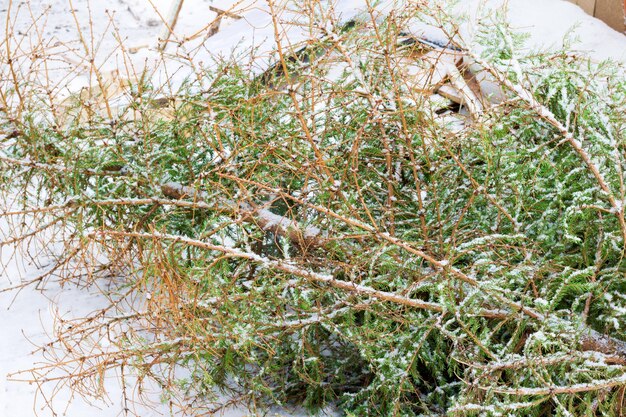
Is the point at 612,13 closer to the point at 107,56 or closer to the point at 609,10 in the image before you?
the point at 609,10

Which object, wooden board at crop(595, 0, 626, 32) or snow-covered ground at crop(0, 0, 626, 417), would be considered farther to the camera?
wooden board at crop(595, 0, 626, 32)

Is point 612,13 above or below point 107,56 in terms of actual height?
below

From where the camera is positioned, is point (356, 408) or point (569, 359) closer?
point (569, 359)

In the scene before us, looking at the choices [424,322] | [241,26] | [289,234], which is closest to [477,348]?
[424,322]

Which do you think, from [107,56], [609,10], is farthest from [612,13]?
[107,56]

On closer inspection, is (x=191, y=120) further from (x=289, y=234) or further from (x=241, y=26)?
(x=241, y=26)

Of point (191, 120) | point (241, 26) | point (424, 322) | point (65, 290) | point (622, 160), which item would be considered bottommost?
point (424, 322)

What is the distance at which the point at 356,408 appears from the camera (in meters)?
3.31

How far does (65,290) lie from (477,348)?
2.49 metres

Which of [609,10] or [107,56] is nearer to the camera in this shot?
[107,56]

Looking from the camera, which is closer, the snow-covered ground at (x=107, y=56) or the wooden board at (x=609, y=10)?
the snow-covered ground at (x=107, y=56)

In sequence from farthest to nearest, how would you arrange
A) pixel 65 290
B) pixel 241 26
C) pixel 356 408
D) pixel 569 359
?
pixel 241 26 < pixel 65 290 < pixel 356 408 < pixel 569 359

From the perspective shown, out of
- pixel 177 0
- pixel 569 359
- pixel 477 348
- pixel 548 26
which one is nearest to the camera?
pixel 569 359

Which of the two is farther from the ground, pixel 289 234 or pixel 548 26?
pixel 548 26
